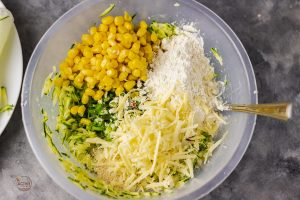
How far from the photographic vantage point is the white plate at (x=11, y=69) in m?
1.96

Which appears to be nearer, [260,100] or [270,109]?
[270,109]

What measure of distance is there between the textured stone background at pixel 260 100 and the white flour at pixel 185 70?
260 mm

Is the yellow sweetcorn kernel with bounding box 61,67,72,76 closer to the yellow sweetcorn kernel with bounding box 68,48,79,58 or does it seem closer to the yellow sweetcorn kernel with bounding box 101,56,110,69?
the yellow sweetcorn kernel with bounding box 68,48,79,58

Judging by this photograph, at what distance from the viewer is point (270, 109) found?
1684mm

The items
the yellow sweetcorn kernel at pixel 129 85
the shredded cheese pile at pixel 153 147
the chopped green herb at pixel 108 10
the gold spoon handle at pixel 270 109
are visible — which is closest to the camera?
the gold spoon handle at pixel 270 109

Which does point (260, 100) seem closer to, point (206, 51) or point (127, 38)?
point (206, 51)

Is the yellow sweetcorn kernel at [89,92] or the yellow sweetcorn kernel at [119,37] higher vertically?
the yellow sweetcorn kernel at [119,37]

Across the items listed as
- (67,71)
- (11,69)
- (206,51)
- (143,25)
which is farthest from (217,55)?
(11,69)

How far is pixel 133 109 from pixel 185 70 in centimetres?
28

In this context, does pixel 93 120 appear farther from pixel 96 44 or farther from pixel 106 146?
pixel 96 44

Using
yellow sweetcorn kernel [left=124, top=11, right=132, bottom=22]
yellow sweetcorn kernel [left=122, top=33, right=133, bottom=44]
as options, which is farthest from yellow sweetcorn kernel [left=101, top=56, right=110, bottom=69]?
yellow sweetcorn kernel [left=124, top=11, right=132, bottom=22]

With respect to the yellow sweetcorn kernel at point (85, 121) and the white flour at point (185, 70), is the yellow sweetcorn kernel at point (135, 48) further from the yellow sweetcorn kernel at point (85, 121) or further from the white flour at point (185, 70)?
the yellow sweetcorn kernel at point (85, 121)

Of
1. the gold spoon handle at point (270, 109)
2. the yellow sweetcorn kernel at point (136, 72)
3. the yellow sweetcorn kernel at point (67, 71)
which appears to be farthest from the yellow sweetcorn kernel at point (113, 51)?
the gold spoon handle at point (270, 109)

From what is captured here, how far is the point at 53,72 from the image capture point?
1.96 m
